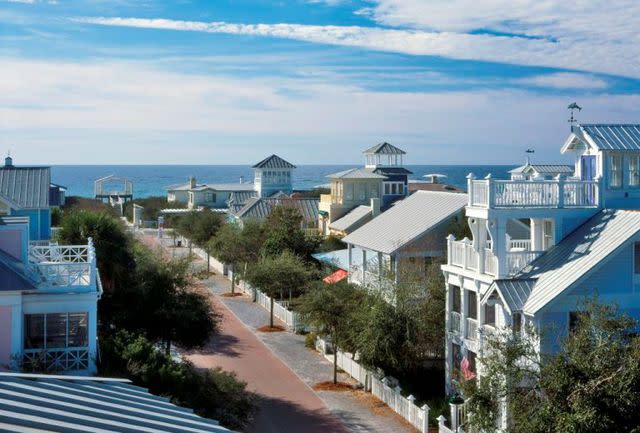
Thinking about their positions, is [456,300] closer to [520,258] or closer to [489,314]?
[489,314]

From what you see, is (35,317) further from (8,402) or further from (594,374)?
(594,374)

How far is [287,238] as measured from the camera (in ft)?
143

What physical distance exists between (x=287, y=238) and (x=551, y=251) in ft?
78.0

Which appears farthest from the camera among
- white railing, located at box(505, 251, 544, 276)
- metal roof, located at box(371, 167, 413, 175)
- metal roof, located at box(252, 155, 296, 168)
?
metal roof, located at box(252, 155, 296, 168)

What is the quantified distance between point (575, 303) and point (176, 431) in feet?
42.5

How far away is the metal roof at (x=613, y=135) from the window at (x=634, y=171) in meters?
0.41

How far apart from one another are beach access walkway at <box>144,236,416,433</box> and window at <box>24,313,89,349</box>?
5894 millimetres

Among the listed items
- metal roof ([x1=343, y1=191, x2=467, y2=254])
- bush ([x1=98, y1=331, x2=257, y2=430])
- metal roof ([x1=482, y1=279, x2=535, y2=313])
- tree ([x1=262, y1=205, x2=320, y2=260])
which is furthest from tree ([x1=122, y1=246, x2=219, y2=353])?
tree ([x1=262, y1=205, x2=320, y2=260])

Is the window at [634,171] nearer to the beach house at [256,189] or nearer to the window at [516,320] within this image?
the window at [516,320]

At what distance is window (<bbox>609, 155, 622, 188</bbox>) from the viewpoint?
901 inches

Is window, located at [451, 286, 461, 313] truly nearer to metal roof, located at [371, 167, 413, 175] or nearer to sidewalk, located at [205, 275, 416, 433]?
sidewalk, located at [205, 275, 416, 433]

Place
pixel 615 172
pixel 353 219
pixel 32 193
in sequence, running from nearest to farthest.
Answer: pixel 615 172, pixel 32 193, pixel 353 219

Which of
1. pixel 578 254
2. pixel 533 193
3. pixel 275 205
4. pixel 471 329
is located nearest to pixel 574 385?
pixel 578 254

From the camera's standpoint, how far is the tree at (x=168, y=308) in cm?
2538
